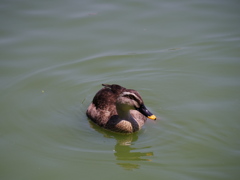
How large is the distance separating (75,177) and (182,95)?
3623 millimetres

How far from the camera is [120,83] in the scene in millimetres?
9391

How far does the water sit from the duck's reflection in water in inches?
1.1

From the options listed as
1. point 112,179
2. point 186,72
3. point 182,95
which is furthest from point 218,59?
point 112,179

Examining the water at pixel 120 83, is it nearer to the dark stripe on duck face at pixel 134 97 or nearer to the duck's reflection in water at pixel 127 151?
the duck's reflection in water at pixel 127 151

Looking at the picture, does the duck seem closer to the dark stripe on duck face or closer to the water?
the dark stripe on duck face

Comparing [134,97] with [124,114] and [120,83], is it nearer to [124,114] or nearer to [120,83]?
[124,114]

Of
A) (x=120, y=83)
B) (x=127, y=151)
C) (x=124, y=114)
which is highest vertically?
(x=120, y=83)

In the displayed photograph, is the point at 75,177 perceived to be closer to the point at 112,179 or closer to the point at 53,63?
the point at 112,179

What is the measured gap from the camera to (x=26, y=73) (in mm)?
9867

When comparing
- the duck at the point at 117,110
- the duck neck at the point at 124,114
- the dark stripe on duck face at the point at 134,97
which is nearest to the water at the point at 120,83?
the duck at the point at 117,110

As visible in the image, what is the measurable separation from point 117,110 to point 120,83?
1582 millimetres

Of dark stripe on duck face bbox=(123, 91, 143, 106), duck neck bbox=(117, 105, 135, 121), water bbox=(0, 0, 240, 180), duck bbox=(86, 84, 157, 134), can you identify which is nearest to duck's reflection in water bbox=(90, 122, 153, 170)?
water bbox=(0, 0, 240, 180)

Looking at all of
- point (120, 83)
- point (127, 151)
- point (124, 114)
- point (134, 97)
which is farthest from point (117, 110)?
point (120, 83)

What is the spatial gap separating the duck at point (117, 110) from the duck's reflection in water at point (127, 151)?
0.13 meters
